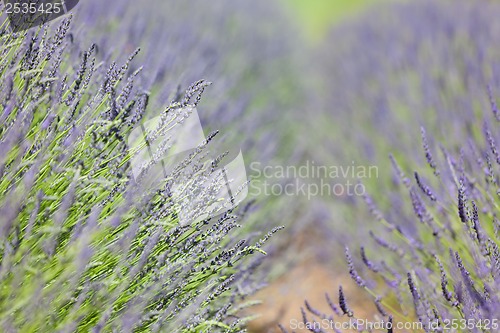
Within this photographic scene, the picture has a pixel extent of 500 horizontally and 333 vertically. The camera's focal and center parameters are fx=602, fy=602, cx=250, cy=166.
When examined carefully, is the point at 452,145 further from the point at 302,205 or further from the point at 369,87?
the point at 369,87

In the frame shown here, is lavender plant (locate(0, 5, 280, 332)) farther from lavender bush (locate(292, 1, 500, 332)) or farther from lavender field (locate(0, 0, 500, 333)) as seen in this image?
lavender bush (locate(292, 1, 500, 332))

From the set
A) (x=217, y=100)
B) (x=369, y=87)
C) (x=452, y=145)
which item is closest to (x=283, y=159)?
(x=217, y=100)

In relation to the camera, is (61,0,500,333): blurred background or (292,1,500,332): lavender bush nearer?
(292,1,500,332): lavender bush

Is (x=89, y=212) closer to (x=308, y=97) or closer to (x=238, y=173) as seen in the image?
(x=238, y=173)

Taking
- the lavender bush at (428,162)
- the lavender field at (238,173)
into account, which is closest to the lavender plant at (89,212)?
the lavender field at (238,173)

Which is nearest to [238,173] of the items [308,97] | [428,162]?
[428,162]

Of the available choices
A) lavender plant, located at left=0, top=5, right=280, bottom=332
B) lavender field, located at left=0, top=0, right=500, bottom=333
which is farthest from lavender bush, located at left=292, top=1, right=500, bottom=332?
lavender plant, located at left=0, top=5, right=280, bottom=332
